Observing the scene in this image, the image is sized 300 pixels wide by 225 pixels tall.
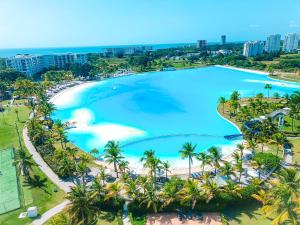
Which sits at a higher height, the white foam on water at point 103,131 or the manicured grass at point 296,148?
the manicured grass at point 296,148

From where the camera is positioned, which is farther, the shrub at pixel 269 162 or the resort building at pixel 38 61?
the resort building at pixel 38 61

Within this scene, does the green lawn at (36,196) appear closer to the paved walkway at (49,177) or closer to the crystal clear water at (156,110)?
the paved walkway at (49,177)

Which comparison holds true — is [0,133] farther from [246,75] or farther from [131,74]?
[246,75]

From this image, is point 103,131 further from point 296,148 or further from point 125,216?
point 296,148

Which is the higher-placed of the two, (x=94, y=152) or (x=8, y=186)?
(x=94, y=152)

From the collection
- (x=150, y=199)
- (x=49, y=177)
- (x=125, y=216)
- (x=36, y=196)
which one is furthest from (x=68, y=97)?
(x=150, y=199)

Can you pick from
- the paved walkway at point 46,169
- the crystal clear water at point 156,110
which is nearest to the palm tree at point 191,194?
the paved walkway at point 46,169

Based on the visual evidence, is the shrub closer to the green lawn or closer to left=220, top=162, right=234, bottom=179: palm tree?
left=220, top=162, right=234, bottom=179: palm tree
